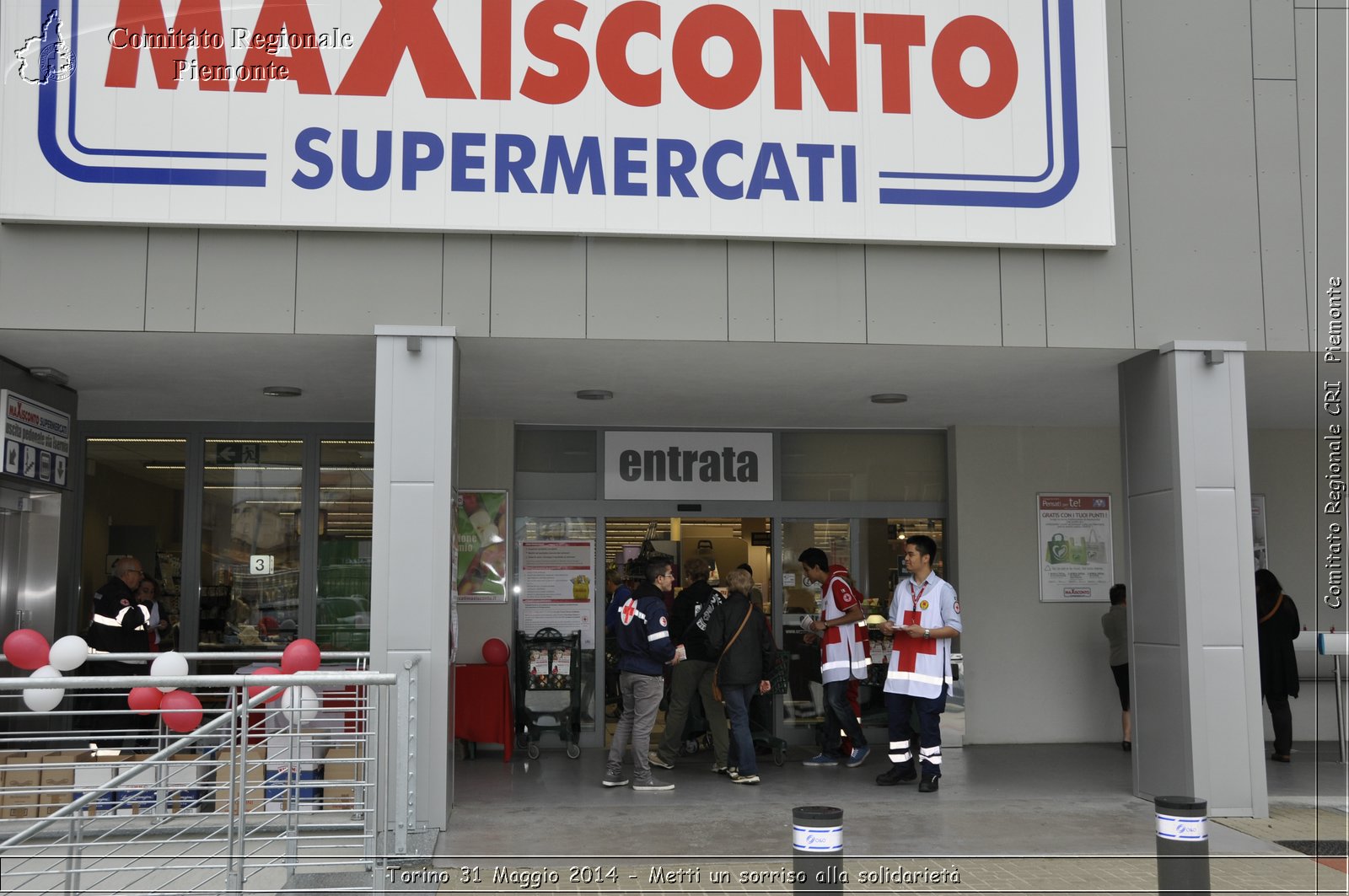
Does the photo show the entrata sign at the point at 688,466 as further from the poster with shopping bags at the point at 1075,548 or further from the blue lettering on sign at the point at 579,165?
the blue lettering on sign at the point at 579,165

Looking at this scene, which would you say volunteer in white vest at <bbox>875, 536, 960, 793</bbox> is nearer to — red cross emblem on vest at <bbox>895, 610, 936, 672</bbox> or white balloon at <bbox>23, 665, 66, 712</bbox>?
red cross emblem on vest at <bbox>895, 610, 936, 672</bbox>

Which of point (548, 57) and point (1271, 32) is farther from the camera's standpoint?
point (1271, 32)

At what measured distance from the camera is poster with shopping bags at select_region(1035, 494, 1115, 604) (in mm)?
11242

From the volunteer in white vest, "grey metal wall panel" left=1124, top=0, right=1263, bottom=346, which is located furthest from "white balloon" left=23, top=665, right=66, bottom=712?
"grey metal wall panel" left=1124, top=0, right=1263, bottom=346

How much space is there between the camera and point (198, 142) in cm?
721

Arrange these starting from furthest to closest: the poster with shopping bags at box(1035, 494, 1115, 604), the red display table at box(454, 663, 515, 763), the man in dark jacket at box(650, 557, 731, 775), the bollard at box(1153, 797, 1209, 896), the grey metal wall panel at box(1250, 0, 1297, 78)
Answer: the poster with shopping bags at box(1035, 494, 1115, 604) < the red display table at box(454, 663, 515, 763) < the man in dark jacket at box(650, 557, 731, 775) < the grey metal wall panel at box(1250, 0, 1297, 78) < the bollard at box(1153, 797, 1209, 896)

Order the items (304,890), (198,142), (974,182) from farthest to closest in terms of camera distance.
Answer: (974,182)
(198,142)
(304,890)

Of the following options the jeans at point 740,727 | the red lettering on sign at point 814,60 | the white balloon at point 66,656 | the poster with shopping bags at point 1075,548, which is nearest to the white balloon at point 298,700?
the white balloon at point 66,656

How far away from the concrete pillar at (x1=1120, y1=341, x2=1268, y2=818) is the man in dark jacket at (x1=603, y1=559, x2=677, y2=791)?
3.41m

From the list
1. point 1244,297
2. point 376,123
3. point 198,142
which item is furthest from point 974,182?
point 198,142

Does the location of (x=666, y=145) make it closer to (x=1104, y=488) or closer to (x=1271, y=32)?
(x=1271, y=32)

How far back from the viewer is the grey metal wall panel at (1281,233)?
7.93 meters

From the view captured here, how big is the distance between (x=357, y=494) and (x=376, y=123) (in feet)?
14.4

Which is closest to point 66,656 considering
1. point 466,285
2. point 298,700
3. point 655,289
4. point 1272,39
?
point 298,700
